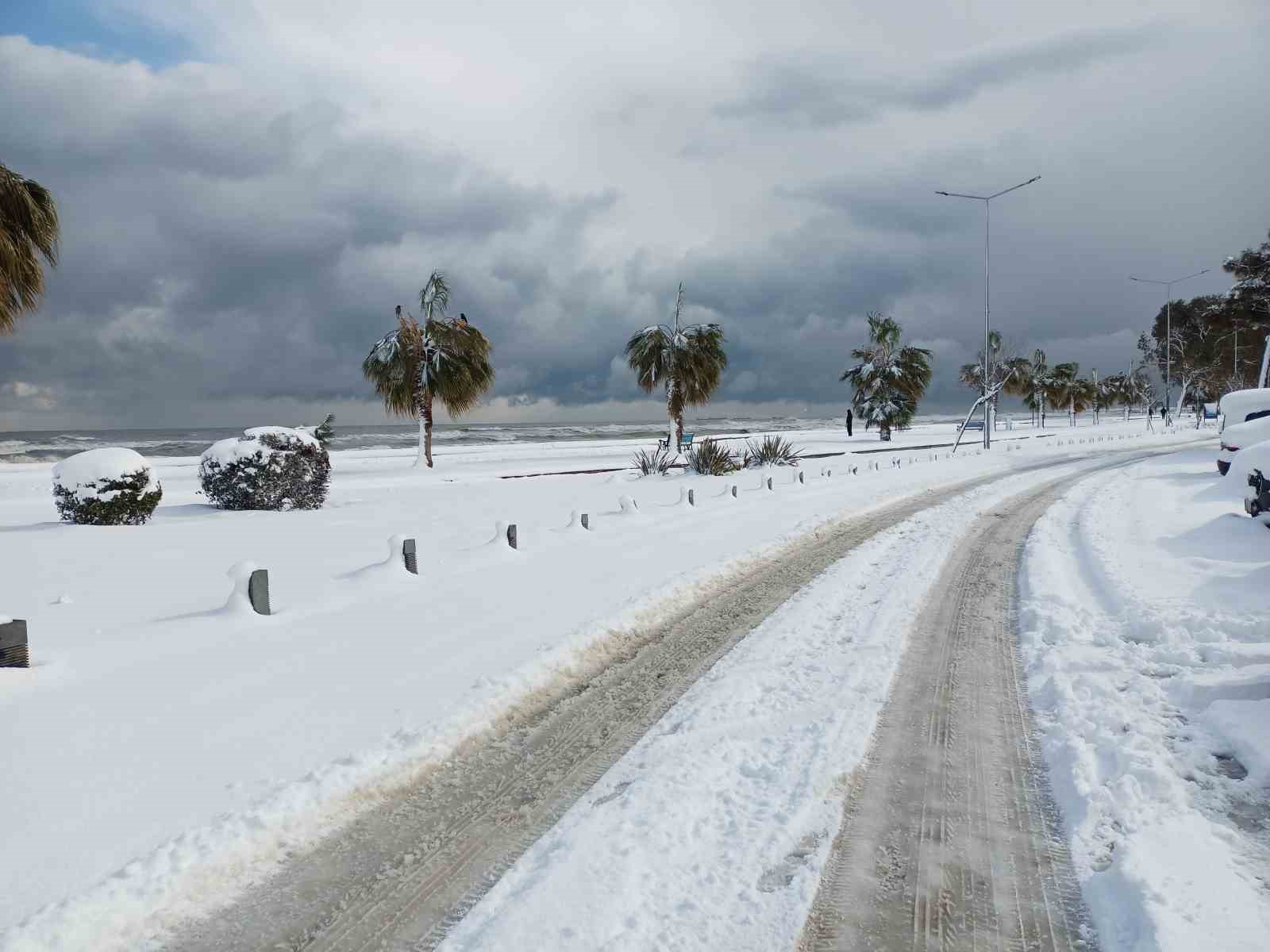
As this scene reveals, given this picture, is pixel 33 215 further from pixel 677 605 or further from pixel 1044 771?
pixel 1044 771

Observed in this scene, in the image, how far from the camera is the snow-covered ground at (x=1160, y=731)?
99.3 inches

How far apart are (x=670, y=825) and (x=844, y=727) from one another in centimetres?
136

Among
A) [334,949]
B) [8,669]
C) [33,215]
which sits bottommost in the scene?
[334,949]

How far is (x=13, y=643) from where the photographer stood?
459 cm

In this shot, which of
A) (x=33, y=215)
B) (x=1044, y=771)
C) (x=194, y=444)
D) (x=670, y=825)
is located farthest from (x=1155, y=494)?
(x=194, y=444)

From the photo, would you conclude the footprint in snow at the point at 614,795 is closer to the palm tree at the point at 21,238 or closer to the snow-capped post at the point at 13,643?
the snow-capped post at the point at 13,643

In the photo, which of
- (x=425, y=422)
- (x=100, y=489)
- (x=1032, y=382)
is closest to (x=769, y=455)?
(x=425, y=422)

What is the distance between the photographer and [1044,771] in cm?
350

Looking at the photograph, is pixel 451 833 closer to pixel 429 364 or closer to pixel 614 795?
pixel 614 795

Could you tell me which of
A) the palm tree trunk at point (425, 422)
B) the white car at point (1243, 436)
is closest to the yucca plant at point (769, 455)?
the white car at point (1243, 436)

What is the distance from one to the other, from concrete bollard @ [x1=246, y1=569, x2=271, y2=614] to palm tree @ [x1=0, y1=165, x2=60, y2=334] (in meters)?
10.3

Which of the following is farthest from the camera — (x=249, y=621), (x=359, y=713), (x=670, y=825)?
(x=249, y=621)

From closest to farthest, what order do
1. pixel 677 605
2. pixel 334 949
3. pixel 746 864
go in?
pixel 334 949 → pixel 746 864 → pixel 677 605

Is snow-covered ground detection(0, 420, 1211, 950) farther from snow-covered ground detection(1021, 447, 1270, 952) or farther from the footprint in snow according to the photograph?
snow-covered ground detection(1021, 447, 1270, 952)
